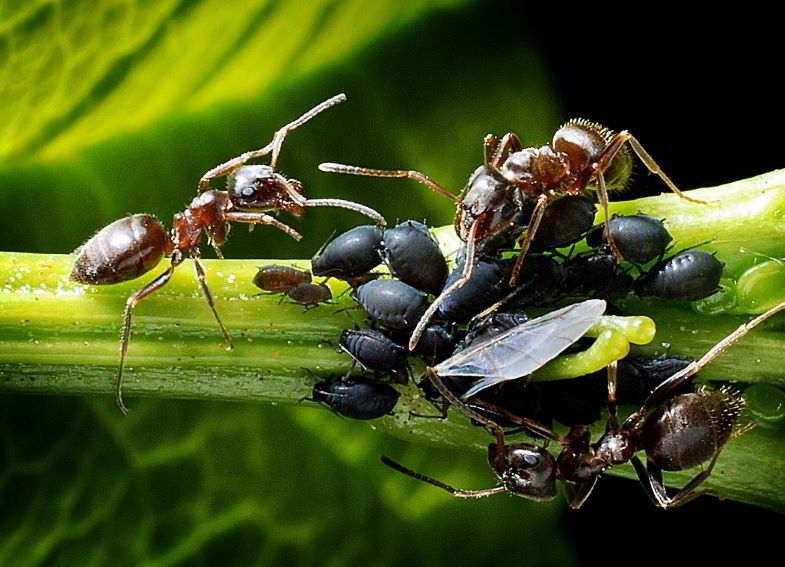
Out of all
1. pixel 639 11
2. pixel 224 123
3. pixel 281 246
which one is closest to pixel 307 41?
pixel 224 123

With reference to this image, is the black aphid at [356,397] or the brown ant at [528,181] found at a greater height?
the brown ant at [528,181]

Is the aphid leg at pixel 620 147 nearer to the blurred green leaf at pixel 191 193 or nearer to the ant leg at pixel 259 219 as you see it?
the ant leg at pixel 259 219

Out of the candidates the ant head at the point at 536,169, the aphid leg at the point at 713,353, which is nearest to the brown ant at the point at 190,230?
the ant head at the point at 536,169

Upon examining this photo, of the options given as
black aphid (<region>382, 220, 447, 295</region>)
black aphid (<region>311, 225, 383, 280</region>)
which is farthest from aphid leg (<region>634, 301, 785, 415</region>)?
black aphid (<region>311, 225, 383, 280</region>)

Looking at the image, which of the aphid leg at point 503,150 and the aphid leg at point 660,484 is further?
the aphid leg at point 503,150

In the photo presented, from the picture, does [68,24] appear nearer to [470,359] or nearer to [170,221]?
[170,221]

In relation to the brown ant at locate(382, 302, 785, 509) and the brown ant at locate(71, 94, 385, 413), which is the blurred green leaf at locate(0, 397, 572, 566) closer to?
the brown ant at locate(71, 94, 385, 413)
